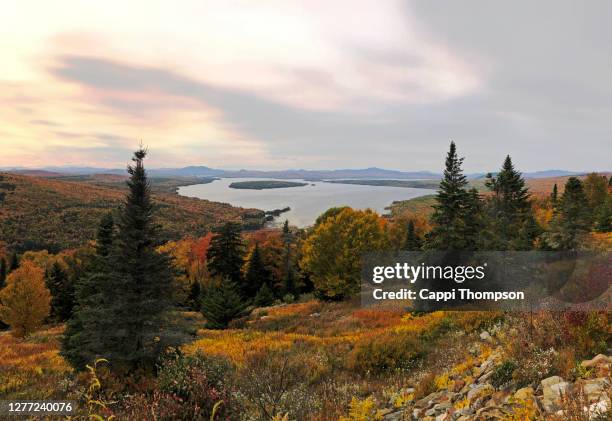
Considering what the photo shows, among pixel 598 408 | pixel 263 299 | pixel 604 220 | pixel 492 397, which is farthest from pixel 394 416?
pixel 604 220

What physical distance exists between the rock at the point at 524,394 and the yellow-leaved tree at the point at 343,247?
25704 millimetres

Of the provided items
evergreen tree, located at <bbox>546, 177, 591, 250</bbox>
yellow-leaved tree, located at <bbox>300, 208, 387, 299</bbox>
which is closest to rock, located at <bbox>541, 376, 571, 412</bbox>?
yellow-leaved tree, located at <bbox>300, 208, 387, 299</bbox>

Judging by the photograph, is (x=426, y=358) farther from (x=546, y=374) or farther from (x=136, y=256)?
(x=136, y=256)

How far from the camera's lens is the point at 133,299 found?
31.9 feet

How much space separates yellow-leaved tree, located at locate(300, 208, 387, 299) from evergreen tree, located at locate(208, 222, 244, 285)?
43.2ft

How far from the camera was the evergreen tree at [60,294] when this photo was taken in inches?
1467

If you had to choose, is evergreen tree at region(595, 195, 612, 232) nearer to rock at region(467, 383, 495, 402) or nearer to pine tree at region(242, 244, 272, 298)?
pine tree at region(242, 244, 272, 298)

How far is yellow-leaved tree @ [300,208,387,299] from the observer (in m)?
30.8

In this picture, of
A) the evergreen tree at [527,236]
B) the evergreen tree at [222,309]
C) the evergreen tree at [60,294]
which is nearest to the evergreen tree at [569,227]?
the evergreen tree at [527,236]

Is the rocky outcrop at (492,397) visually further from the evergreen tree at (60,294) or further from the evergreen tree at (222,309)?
the evergreen tree at (60,294)

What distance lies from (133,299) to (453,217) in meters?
17.5

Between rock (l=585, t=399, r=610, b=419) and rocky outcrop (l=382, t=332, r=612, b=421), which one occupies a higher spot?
rock (l=585, t=399, r=610, b=419)

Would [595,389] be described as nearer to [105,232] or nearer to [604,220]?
[105,232]

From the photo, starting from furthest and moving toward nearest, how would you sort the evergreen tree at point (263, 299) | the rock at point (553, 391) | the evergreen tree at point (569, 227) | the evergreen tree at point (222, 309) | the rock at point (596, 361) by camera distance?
the evergreen tree at point (263, 299) < the evergreen tree at point (569, 227) < the evergreen tree at point (222, 309) < the rock at point (596, 361) < the rock at point (553, 391)
